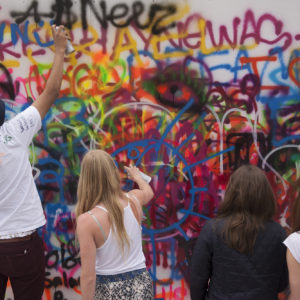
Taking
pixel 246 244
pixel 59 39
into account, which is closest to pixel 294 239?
pixel 246 244

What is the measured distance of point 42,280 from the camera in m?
2.68

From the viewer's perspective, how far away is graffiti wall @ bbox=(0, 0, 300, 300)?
3.26m

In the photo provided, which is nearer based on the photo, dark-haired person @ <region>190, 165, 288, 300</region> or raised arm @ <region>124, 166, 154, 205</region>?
dark-haired person @ <region>190, 165, 288, 300</region>

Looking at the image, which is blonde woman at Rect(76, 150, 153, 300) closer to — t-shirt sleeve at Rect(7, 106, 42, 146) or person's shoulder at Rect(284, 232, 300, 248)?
t-shirt sleeve at Rect(7, 106, 42, 146)

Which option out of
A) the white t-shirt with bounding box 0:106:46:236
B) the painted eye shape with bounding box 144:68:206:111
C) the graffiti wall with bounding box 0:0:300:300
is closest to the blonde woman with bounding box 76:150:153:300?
the white t-shirt with bounding box 0:106:46:236

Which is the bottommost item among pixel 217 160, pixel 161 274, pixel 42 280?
pixel 161 274

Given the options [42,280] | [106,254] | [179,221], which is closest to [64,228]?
[42,280]

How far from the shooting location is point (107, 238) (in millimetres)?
2277

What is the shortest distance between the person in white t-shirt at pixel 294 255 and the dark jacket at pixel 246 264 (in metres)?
0.18

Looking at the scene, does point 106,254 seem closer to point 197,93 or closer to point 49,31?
point 197,93

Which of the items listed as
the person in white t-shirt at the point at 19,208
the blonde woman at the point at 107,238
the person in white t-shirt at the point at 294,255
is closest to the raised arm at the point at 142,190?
the blonde woman at the point at 107,238

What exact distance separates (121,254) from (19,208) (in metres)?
0.77

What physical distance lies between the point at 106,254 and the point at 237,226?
819 mm

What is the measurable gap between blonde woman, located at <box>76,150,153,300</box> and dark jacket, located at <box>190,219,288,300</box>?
42cm
